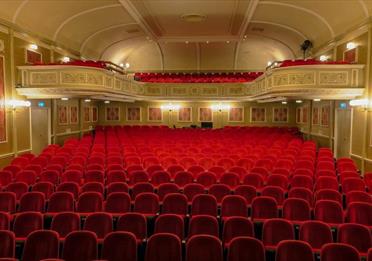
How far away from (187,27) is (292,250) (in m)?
14.4

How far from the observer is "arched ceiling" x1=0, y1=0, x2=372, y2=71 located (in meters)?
12.0

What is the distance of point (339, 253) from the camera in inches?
154

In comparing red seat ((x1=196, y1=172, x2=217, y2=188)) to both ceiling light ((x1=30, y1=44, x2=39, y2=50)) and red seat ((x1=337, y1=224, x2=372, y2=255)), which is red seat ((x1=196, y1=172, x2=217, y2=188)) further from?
ceiling light ((x1=30, y1=44, x2=39, y2=50))

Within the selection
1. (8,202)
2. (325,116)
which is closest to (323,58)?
(325,116)

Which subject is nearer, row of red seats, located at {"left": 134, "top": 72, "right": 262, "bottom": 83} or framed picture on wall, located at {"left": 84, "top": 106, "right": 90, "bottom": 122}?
framed picture on wall, located at {"left": 84, "top": 106, "right": 90, "bottom": 122}

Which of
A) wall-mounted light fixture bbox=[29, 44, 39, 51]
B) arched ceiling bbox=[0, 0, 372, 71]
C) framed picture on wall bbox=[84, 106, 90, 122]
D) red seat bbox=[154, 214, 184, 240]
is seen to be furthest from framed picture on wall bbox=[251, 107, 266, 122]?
red seat bbox=[154, 214, 184, 240]

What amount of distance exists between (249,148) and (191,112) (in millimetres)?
10113

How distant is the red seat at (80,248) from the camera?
4.29m

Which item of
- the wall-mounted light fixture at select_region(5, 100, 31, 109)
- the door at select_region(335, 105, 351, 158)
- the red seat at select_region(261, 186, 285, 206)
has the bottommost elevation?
the red seat at select_region(261, 186, 285, 206)

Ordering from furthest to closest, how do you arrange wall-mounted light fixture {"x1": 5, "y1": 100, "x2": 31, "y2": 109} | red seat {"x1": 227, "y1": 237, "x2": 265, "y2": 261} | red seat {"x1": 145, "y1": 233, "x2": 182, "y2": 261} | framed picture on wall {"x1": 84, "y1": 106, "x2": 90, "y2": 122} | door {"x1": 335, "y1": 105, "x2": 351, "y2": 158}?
framed picture on wall {"x1": 84, "y1": 106, "x2": 90, "y2": 122} → door {"x1": 335, "y1": 105, "x2": 351, "y2": 158} → wall-mounted light fixture {"x1": 5, "y1": 100, "x2": 31, "y2": 109} → red seat {"x1": 145, "y1": 233, "x2": 182, "y2": 261} → red seat {"x1": 227, "y1": 237, "x2": 265, "y2": 261}

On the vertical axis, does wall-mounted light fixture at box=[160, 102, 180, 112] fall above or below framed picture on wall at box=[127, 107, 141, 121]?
above

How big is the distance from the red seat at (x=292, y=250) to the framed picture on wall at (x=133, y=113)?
18.6 metres

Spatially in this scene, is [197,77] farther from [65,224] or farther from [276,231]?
[276,231]

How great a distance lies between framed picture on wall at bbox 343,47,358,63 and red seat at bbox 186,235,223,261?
973 centimetres
